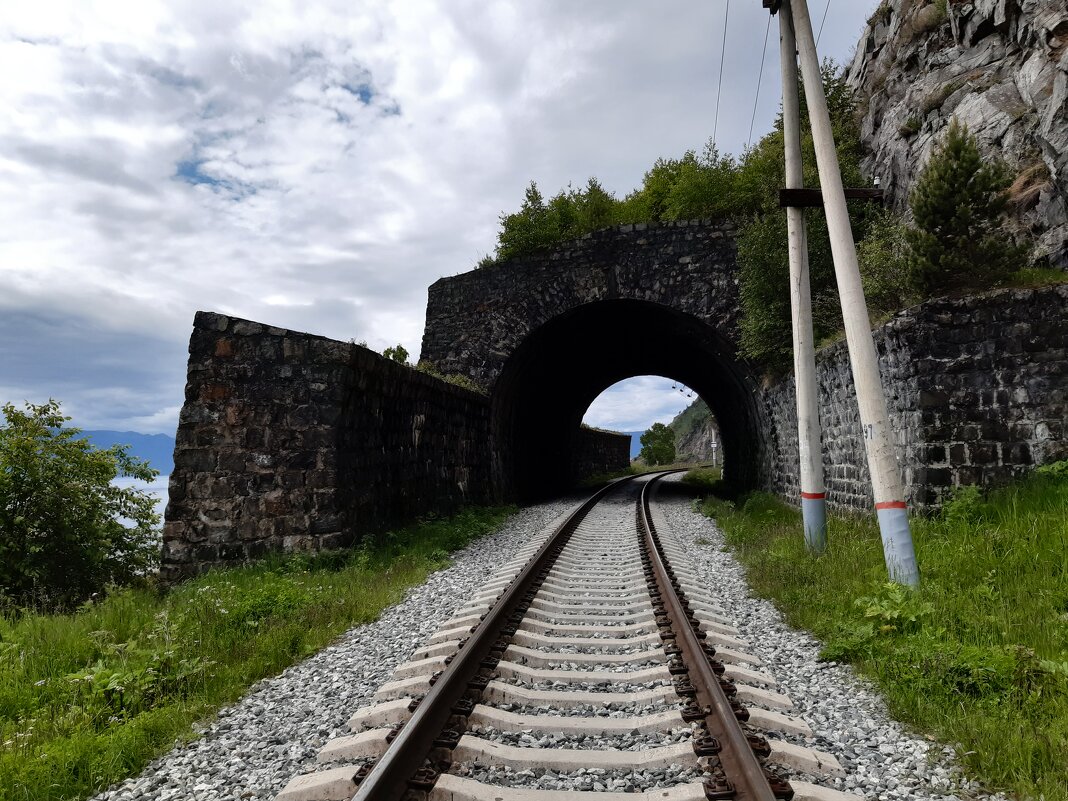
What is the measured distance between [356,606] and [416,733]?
3273 millimetres

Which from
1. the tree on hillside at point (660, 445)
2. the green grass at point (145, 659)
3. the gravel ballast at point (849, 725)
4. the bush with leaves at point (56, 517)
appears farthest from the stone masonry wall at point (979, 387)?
the tree on hillside at point (660, 445)

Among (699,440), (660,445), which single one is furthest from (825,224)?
(699,440)

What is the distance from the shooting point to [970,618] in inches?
175

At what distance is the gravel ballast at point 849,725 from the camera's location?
275 centimetres

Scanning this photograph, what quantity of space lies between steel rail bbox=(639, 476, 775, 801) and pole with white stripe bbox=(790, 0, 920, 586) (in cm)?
193

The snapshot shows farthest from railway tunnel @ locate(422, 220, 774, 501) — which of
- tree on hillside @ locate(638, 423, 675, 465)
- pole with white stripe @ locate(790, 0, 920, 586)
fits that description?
tree on hillside @ locate(638, 423, 675, 465)

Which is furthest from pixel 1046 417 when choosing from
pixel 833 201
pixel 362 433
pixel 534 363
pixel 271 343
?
pixel 534 363

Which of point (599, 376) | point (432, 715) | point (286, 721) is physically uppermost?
point (599, 376)

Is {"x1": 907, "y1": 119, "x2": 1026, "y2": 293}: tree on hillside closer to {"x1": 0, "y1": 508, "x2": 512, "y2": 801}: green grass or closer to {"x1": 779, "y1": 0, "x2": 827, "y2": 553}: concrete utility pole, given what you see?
{"x1": 779, "y1": 0, "x2": 827, "y2": 553}: concrete utility pole

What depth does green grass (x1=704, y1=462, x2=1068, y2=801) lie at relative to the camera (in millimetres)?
2990

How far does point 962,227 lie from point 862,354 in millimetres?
3705

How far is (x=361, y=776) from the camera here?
266 cm

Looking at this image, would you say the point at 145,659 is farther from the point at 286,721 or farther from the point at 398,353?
the point at 398,353

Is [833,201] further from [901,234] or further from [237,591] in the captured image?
[237,591]
